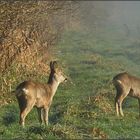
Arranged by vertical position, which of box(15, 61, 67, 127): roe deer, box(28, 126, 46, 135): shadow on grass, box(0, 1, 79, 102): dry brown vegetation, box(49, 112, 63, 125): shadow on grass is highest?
box(0, 1, 79, 102): dry brown vegetation

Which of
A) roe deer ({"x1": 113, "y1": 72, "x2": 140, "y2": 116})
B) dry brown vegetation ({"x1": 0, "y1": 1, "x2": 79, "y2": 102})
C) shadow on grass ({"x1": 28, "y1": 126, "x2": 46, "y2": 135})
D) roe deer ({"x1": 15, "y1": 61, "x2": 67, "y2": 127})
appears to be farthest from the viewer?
dry brown vegetation ({"x1": 0, "y1": 1, "x2": 79, "y2": 102})

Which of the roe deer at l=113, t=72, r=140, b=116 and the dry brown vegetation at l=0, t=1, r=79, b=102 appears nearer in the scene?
the roe deer at l=113, t=72, r=140, b=116

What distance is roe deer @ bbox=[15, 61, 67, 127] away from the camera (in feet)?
44.1

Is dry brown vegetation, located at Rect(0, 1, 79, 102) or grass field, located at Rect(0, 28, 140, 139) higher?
Answer: dry brown vegetation, located at Rect(0, 1, 79, 102)

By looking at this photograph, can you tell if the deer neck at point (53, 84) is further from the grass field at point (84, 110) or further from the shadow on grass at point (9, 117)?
the shadow on grass at point (9, 117)

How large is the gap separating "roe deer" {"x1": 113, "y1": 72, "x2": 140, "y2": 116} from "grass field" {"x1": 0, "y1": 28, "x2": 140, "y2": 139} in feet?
1.18

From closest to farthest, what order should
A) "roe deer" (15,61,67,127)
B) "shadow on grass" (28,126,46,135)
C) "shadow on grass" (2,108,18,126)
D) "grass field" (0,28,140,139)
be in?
"shadow on grass" (28,126,46,135), "grass field" (0,28,140,139), "roe deer" (15,61,67,127), "shadow on grass" (2,108,18,126)

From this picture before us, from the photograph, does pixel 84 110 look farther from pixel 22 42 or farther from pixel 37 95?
pixel 22 42

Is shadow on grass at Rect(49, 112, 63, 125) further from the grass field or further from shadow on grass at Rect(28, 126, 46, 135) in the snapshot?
shadow on grass at Rect(28, 126, 46, 135)

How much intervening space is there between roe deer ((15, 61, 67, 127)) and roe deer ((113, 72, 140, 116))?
2.07 metres

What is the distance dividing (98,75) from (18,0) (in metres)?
6.32

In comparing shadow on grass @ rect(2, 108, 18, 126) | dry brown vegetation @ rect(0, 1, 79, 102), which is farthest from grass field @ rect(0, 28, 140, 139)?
dry brown vegetation @ rect(0, 1, 79, 102)

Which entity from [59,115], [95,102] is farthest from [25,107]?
[95,102]

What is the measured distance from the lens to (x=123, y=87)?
16.3 meters
